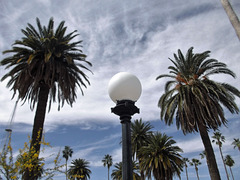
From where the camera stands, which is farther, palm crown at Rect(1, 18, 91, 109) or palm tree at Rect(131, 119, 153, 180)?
palm tree at Rect(131, 119, 153, 180)

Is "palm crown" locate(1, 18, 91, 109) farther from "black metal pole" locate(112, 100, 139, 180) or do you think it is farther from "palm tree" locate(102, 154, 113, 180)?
"palm tree" locate(102, 154, 113, 180)

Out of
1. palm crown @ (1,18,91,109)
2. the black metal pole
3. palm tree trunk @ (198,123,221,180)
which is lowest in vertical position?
the black metal pole

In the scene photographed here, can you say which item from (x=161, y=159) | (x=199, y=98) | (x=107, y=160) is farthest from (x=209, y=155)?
(x=107, y=160)

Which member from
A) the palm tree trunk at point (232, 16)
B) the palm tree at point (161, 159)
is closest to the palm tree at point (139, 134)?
the palm tree at point (161, 159)

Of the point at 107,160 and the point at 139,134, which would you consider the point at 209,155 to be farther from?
the point at 107,160

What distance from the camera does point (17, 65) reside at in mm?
14023

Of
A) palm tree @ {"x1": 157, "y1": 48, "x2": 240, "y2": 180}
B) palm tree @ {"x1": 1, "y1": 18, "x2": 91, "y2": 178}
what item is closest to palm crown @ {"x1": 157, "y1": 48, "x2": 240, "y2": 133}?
palm tree @ {"x1": 157, "y1": 48, "x2": 240, "y2": 180}

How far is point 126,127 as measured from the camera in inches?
144

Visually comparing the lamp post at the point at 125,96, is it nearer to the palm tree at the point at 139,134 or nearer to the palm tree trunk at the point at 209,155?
the palm tree trunk at the point at 209,155

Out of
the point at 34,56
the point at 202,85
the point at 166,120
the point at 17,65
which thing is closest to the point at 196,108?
the point at 202,85

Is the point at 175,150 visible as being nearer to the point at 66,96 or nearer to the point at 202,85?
the point at 202,85

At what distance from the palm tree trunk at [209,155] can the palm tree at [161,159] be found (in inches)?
413

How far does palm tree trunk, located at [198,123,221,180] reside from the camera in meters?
14.4

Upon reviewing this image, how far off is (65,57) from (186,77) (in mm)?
10172
